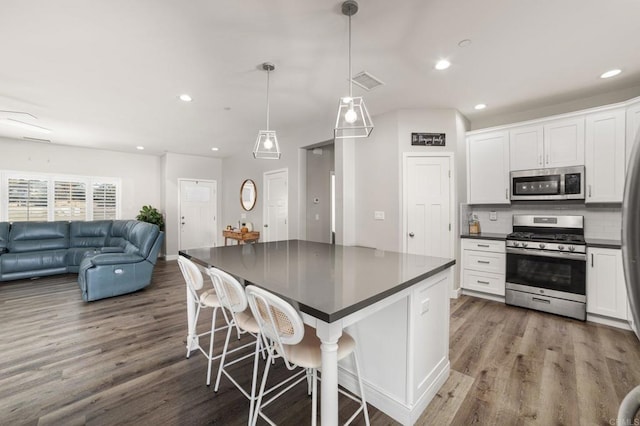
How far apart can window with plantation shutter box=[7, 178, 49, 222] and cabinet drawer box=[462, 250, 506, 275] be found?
8165 millimetres

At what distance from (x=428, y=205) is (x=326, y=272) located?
2.60m

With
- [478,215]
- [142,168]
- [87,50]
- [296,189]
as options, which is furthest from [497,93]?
[142,168]

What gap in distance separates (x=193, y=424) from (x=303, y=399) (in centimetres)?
70

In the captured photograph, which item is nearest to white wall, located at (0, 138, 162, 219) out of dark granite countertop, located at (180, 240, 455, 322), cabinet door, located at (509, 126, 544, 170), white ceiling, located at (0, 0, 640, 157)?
white ceiling, located at (0, 0, 640, 157)

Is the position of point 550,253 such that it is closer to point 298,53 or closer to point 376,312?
point 376,312

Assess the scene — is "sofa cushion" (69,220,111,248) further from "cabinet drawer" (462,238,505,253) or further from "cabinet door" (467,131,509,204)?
"cabinet door" (467,131,509,204)

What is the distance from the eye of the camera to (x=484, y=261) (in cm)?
382

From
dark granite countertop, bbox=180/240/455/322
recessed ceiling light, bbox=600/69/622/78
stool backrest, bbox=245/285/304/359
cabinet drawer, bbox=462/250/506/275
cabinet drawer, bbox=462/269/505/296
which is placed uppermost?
recessed ceiling light, bbox=600/69/622/78

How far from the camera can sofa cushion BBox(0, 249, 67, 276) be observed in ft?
15.1

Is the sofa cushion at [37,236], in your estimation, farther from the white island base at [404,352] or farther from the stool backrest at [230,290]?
the white island base at [404,352]

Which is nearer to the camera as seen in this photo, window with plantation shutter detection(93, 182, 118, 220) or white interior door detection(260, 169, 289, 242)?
white interior door detection(260, 169, 289, 242)

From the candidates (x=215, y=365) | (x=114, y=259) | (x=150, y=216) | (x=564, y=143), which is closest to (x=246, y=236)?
(x=114, y=259)

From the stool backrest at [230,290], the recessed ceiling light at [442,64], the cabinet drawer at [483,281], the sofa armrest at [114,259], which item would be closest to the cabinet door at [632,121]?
the cabinet drawer at [483,281]

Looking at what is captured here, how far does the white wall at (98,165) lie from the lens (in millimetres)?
5500
